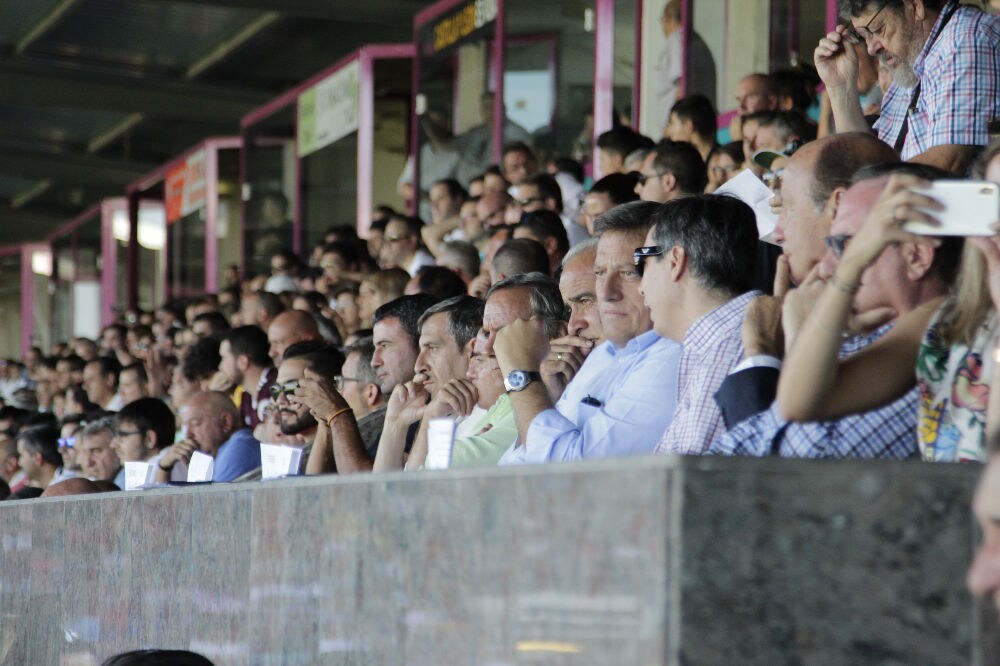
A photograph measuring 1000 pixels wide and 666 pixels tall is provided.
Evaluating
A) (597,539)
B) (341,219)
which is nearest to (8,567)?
(597,539)

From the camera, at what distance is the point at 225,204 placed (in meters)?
14.8

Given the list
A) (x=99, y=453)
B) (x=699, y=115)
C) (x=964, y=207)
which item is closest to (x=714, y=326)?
(x=964, y=207)

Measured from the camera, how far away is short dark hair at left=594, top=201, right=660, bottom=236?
349 cm

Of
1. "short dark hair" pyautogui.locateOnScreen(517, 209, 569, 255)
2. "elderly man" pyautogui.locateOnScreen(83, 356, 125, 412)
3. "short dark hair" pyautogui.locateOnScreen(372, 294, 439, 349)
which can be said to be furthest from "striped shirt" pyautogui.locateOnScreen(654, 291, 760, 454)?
"elderly man" pyautogui.locateOnScreen(83, 356, 125, 412)

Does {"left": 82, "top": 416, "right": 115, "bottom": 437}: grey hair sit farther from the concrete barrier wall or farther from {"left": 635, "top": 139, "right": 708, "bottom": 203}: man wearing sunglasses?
the concrete barrier wall

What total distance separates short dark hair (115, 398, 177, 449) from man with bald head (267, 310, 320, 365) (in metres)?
0.56

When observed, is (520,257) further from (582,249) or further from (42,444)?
(42,444)

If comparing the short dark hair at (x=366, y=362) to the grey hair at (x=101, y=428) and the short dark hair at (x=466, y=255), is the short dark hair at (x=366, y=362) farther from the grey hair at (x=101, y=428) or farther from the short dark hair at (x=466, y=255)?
the grey hair at (x=101, y=428)

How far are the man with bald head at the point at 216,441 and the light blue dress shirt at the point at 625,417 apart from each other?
2.66 metres

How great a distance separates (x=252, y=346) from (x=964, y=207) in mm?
5416

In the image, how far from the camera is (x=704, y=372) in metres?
2.72

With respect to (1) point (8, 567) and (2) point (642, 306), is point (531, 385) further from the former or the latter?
(1) point (8, 567)

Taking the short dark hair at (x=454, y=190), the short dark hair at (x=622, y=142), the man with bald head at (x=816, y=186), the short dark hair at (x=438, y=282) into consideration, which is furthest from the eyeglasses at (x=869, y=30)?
the short dark hair at (x=454, y=190)

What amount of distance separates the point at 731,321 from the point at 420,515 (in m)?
0.84
